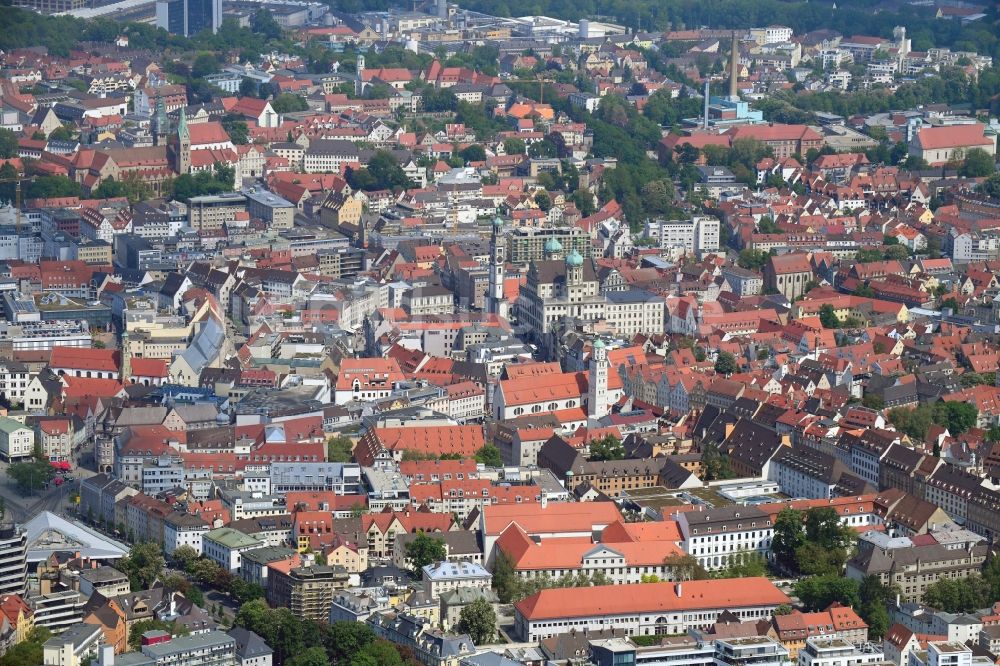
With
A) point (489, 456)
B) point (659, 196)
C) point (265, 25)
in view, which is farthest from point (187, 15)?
point (489, 456)

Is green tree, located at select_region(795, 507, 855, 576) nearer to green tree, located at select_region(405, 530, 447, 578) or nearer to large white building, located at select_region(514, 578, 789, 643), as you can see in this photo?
large white building, located at select_region(514, 578, 789, 643)

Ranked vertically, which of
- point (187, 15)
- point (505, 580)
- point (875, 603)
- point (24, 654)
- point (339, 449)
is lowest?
point (24, 654)

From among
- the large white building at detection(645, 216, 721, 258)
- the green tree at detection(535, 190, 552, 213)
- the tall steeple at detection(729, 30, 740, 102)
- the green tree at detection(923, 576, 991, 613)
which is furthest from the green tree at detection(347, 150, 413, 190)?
the green tree at detection(923, 576, 991, 613)

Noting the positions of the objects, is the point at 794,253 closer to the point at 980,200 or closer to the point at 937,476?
the point at 980,200

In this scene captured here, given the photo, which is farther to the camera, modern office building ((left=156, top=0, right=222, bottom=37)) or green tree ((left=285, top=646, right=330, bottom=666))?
modern office building ((left=156, top=0, right=222, bottom=37))

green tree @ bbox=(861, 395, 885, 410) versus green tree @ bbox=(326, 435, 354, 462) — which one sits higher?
green tree @ bbox=(861, 395, 885, 410)

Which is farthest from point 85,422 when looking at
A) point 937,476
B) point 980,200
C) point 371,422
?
point 980,200

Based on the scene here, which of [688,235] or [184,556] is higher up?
[688,235]

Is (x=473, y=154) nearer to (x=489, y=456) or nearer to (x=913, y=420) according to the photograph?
(x=913, y=420)
